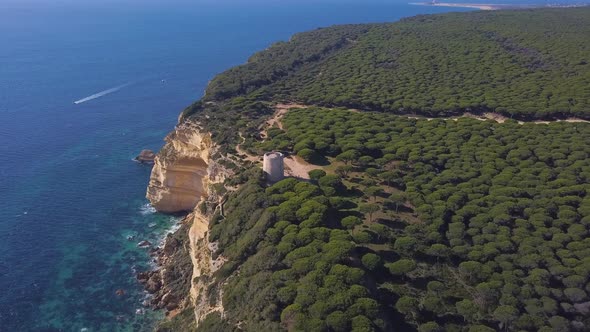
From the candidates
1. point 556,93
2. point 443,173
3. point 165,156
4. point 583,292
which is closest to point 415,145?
point 443,173

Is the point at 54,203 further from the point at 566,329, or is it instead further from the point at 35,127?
the point at 566,329

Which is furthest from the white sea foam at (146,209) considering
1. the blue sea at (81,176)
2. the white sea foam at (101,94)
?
the white sea foam at (101,94)

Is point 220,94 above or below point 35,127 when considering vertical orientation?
above

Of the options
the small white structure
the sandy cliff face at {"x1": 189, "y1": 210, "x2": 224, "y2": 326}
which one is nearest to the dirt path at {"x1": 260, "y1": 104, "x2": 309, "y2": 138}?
the small white structure

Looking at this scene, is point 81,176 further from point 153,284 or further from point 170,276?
point 170,276

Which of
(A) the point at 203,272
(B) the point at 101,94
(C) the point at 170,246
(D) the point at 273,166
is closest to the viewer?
(A) the point at 203,272

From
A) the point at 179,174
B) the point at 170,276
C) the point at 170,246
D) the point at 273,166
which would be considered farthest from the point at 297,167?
the point at 179,174
